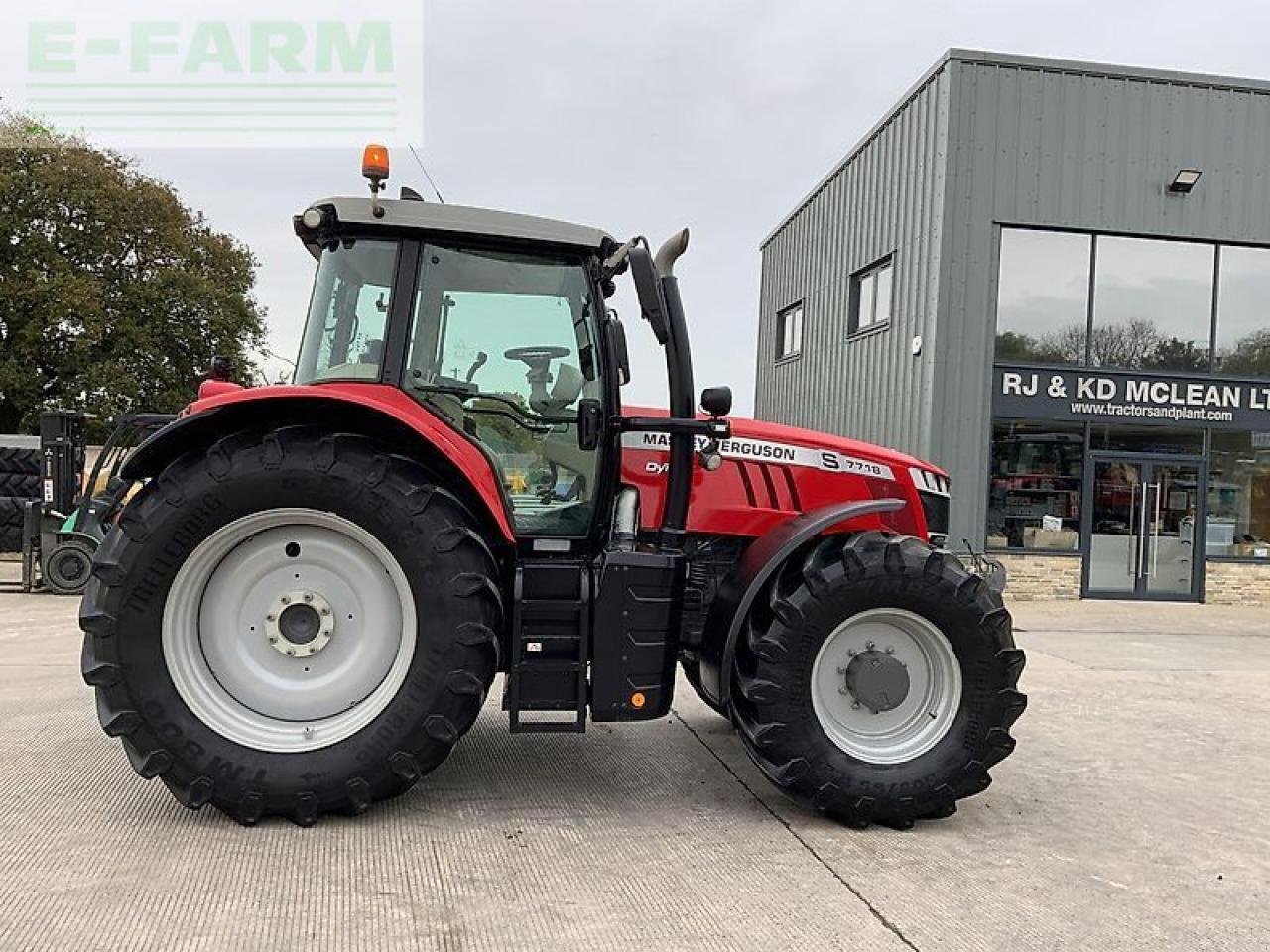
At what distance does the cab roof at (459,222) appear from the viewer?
3809 millimetres

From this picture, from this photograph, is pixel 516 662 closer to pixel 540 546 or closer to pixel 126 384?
pixel 540 546

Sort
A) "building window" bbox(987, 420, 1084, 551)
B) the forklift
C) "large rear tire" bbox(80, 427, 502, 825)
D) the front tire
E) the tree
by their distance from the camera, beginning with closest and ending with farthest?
"large rear tire" bbox(80, 427, 502, 825), the forklift, the front tire, "building window" bbox(987, 420, 1084, 551), the tree

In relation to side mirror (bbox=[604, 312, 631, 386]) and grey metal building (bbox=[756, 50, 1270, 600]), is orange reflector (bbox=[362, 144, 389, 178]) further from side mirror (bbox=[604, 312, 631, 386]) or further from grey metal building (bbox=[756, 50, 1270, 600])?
grey metal building (bbox=[756, 50, 1270, 600])

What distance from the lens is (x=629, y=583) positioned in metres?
3.78

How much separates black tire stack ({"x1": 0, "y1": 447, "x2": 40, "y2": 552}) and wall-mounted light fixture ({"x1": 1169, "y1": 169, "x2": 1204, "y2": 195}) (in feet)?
48.5

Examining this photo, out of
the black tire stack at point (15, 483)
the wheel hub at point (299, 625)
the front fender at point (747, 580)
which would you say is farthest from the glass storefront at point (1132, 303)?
the black tire stack at point (15, 483)

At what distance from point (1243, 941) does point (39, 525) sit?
11090 millimetres

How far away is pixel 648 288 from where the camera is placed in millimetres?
3648

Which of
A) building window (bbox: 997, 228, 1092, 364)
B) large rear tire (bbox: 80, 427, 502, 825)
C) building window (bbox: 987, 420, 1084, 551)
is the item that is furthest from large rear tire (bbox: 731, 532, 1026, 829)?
building window (bbox: 997, 228, 1092, 364)

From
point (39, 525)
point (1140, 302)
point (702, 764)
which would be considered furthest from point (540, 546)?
point (1140, 302)

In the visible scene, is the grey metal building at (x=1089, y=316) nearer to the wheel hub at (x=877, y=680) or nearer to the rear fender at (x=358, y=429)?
the wheel hub at (x=877, y=680)

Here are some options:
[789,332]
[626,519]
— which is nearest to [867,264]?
[789,332]

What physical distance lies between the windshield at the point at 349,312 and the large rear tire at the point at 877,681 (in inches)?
73.2

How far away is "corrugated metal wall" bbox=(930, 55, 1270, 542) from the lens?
11.7 m
